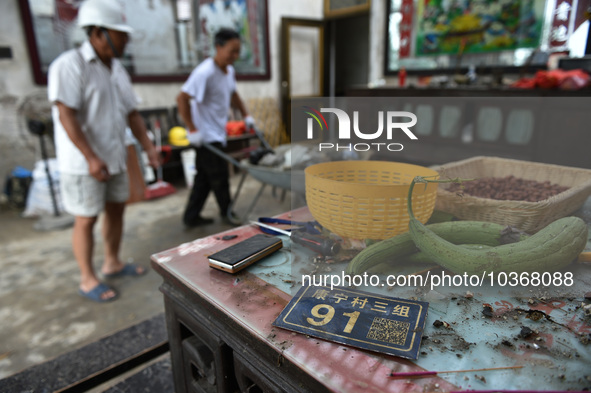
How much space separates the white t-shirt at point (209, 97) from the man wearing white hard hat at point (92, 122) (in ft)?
2.35

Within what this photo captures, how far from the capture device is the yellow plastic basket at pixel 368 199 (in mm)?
783

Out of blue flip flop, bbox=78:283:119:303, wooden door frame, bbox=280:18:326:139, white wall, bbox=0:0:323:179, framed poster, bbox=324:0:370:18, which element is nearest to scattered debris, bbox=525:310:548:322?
blue flip flop, bbox=78:283:119:303

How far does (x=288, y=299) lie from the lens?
811 millimetres

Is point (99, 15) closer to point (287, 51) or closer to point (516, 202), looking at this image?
point (516, 202)

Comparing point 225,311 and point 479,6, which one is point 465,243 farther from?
point 479,6

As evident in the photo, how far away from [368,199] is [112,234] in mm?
2208

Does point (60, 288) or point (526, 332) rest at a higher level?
point (526, 332)

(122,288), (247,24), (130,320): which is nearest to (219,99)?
(122,288)

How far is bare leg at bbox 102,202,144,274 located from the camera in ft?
7.82

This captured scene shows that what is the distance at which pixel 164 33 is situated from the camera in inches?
196

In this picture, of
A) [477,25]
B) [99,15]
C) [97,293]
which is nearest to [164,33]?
[99,15]

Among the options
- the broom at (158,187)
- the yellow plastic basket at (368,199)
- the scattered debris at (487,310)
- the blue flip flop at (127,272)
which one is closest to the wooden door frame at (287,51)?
the broom at (158,187)

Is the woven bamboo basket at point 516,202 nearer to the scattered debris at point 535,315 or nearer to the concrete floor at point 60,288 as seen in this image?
the scattered debris at point 535,315

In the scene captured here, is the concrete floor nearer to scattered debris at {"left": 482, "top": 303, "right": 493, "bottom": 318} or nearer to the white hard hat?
the white hard hat
